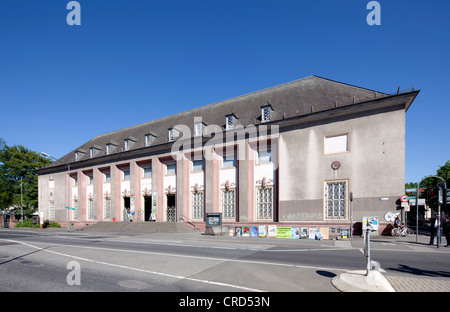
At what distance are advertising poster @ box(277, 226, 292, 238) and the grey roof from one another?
9.74 metres

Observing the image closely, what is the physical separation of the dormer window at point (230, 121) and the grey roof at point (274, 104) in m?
0.62

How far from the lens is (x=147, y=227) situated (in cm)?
3077

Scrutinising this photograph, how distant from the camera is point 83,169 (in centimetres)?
4256

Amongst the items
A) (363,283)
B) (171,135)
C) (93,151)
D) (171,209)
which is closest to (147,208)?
(171,209)

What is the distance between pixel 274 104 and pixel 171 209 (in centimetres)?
1720

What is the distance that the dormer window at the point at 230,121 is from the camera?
29109mm

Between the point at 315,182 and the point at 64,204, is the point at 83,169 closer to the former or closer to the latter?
the point at 64,204

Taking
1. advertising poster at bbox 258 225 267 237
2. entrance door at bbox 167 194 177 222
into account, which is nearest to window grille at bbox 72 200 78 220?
entrance door at bbox 167 194 177 222

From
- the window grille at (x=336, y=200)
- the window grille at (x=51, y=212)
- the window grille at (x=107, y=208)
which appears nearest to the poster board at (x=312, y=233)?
the window grille at (x=336, y=200)

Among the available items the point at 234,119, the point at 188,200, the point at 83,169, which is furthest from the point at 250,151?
the point at 83,169

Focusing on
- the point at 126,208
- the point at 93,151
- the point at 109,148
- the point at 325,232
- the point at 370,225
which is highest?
the point at 109,148

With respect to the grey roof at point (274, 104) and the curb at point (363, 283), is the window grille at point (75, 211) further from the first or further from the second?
the curb at point (363, 283)

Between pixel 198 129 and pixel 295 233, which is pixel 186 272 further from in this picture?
pixel 198 129
